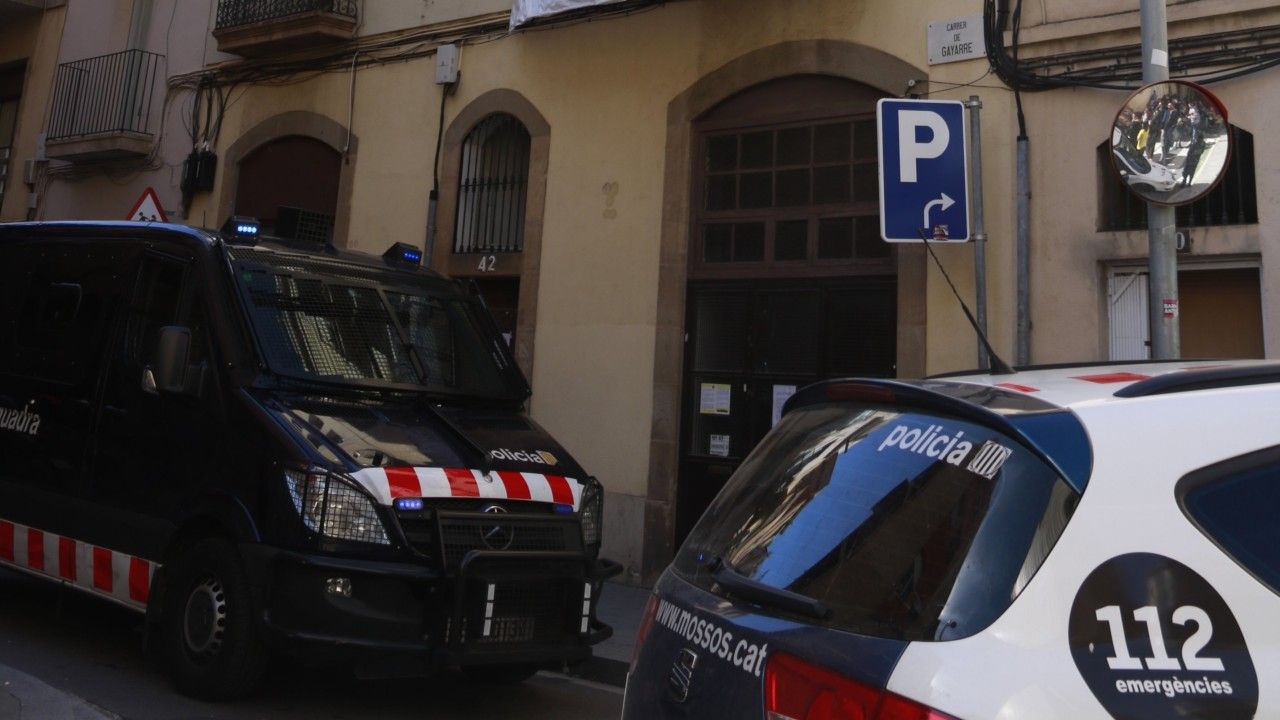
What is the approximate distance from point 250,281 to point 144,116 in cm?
1097

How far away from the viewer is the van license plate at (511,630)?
499 cm

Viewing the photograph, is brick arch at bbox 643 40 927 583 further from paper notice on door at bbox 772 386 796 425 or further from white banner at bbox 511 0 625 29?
white banner at bbox 511 0 625 29

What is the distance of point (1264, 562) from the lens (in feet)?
6.25

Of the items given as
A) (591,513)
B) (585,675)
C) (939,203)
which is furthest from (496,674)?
(939,203)

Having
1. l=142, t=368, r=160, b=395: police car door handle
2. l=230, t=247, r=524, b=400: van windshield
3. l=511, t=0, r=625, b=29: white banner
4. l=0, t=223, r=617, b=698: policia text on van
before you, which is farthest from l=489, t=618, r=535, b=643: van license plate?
l=511, t=0, r=625, b=29: white banner

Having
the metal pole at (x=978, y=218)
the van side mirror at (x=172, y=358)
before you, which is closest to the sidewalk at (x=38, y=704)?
the van side mirror at (x=172, y=358)

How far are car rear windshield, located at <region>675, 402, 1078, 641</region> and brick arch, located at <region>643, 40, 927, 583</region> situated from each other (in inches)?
284

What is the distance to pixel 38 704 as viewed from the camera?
15.2 ft

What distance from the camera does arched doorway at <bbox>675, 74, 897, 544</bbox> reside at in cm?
937

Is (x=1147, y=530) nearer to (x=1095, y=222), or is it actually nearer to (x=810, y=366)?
(x=1095, y=222)

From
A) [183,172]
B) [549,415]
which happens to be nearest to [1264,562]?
[549,415]

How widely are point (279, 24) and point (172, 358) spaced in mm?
8737

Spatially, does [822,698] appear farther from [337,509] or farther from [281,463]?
[281,463]

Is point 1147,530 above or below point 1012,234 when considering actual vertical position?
below
